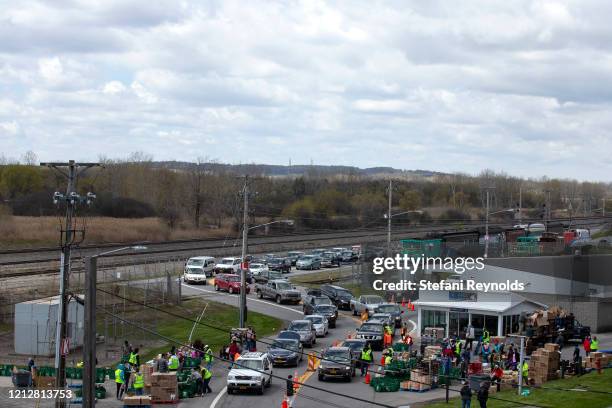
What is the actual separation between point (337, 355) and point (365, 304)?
66.1 ft

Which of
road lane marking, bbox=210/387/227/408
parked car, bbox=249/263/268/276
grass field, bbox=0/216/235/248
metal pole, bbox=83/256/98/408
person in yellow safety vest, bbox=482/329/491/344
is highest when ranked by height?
metal pole, bbox=83/256/98/408

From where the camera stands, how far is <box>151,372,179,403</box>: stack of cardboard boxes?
30562mm

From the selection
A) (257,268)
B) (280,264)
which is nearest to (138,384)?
(257,268)

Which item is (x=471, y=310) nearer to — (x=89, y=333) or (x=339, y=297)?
(x=339, y=297)

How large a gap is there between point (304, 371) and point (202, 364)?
4.77 meters

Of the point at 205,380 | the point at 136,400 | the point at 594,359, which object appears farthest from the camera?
the point at 594,359

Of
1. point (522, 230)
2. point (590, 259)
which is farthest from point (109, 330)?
point (522, 230)

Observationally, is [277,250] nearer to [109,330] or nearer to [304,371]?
[109,330]

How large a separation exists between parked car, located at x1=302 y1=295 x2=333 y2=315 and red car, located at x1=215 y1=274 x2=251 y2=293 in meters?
7.72

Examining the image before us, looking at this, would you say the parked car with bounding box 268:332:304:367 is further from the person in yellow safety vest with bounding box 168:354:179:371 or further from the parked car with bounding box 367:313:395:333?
the parked car with bounding box 367:313:395:333

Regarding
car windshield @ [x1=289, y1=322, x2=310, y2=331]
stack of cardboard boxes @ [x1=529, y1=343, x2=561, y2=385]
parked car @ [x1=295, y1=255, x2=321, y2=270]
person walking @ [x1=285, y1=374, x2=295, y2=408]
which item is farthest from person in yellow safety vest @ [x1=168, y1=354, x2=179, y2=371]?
parked car @ [x1=295, y1=255, x2=321, y2=270]

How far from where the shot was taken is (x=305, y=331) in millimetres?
43219

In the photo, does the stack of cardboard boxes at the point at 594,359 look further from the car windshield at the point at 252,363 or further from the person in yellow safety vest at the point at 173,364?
the person in yellow safety vest at the point at 173,364

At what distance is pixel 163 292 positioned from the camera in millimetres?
54062
